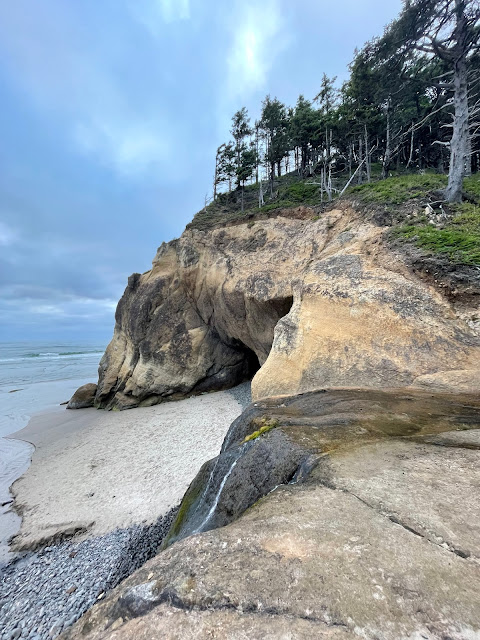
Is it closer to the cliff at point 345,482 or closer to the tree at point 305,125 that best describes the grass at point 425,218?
the cliff at point 345,482

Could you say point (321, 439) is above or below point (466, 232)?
below

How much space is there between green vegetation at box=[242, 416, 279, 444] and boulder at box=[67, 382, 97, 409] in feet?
52.0

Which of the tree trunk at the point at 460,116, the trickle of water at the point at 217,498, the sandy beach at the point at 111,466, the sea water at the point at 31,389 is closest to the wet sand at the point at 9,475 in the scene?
the sandy beach at the point at 111,466

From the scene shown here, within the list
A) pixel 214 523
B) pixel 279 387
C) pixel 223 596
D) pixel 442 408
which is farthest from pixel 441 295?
pixel 223 596

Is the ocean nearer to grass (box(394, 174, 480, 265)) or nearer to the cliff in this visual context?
the cliff

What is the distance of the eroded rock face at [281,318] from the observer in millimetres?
6664

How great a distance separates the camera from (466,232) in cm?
846

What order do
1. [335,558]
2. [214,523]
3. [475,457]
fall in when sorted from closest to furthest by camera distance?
1. [335,558]
2. [475,457]
3. [214,523]

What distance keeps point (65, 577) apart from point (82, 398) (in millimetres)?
14094

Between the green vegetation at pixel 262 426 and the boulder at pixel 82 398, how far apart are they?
15838 millimetres

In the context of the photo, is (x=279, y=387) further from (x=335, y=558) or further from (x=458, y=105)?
(x=458, y=105)

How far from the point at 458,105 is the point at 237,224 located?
11.1 metres

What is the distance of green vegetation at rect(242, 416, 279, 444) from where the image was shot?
434cm

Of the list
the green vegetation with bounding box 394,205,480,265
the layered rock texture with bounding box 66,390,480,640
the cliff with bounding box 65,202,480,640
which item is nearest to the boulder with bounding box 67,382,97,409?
the cliff with bounding box 65,202,480,640
